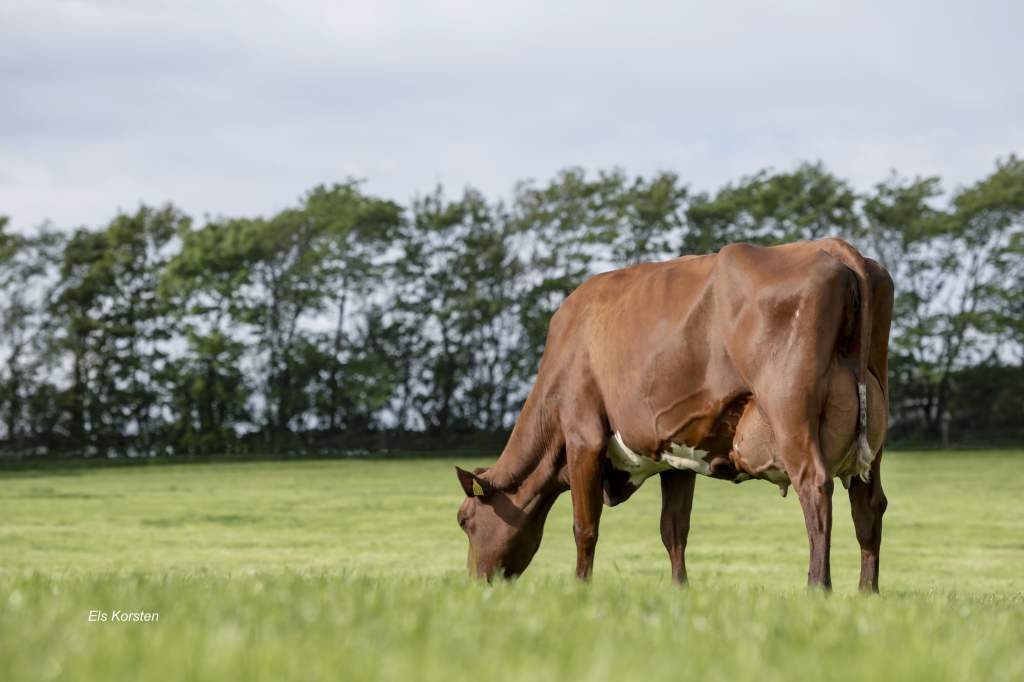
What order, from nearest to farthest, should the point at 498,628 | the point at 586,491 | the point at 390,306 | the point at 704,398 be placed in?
the point at 498,628, the point at 704,398, the point at 586,491, the point at 390,306

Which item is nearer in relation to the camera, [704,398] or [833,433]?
[833,433]

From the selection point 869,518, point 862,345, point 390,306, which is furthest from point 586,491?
point 390,306

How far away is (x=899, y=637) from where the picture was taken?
14.8 ft

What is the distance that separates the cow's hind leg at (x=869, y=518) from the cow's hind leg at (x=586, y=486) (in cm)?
184

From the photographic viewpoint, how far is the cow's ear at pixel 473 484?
9.47 m

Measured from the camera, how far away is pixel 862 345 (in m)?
7.36

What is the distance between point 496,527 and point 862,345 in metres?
3.55

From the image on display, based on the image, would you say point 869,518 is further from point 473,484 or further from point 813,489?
point 473,484

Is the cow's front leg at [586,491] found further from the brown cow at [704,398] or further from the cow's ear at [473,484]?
the cow's ear at [473,484]

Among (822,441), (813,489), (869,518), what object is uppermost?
(822,441)

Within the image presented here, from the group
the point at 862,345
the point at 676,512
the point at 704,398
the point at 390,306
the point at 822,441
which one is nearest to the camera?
the point at 822,441

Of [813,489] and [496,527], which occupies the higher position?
[813,489]

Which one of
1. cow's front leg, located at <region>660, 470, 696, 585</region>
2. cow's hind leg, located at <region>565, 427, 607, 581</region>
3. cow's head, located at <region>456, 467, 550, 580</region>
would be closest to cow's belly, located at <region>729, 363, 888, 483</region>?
cow's hind leg, located at <region>565, 427, 607, 581</region>

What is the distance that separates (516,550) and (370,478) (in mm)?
25305
